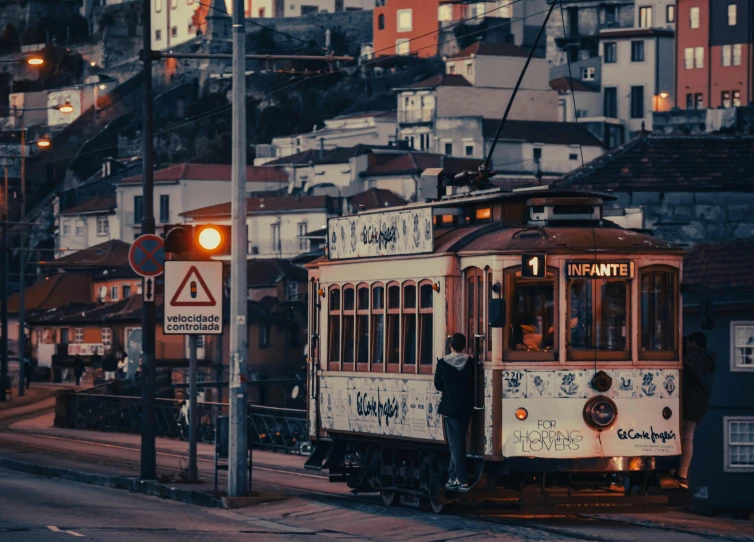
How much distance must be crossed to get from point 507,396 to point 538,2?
145513 mm

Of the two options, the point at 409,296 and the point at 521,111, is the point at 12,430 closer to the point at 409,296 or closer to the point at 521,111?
the point at 409,296

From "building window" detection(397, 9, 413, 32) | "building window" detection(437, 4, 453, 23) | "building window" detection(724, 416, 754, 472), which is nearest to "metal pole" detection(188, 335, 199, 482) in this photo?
"building window" detection(724, 416, 754, 472)

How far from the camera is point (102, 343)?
100m

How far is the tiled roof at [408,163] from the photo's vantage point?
120 meters

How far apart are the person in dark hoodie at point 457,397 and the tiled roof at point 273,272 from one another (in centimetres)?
8124

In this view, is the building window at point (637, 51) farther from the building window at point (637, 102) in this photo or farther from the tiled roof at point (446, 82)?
the tiled roof at point (446, 82)

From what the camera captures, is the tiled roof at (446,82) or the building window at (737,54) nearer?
the building window at (737,54)

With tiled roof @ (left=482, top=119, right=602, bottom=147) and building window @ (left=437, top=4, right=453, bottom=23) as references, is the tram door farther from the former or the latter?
building window @ (left=437, top=4, right=453, bottom=23)

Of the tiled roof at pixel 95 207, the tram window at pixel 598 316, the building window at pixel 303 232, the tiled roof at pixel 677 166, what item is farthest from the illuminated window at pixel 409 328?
the tiled roof at pixel 95 207

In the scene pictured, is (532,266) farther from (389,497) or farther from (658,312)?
(389,497)

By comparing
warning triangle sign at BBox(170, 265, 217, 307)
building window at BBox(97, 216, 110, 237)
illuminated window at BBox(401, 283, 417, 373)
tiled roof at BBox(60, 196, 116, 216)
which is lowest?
illuminated window at BBox(401, 283, 417, 373)

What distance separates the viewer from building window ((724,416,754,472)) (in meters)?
35.9

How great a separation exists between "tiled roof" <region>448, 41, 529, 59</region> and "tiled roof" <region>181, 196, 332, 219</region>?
29.5 m

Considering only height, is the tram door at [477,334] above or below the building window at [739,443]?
above
